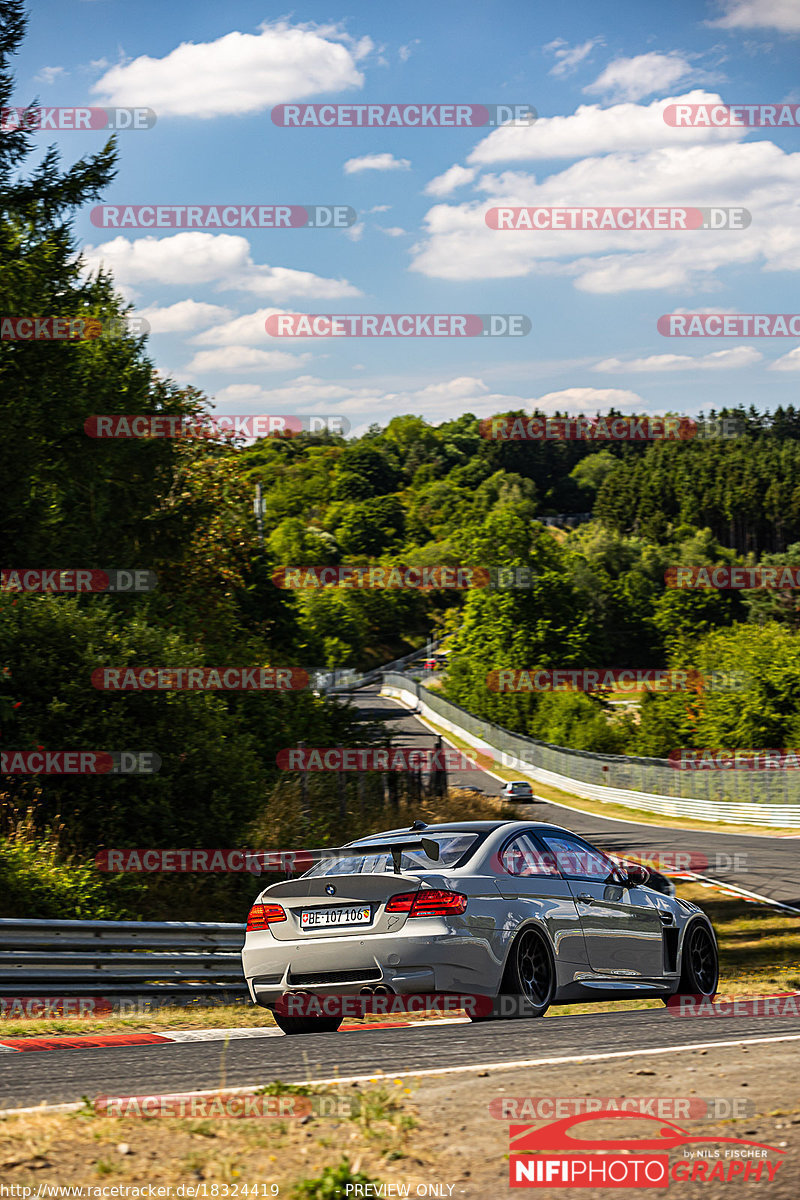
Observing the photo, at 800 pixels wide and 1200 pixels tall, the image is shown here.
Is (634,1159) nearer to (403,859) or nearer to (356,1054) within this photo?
(356,1054)

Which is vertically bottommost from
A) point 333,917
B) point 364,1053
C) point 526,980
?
point 526,980

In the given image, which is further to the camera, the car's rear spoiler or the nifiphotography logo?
the car's rear spoiler

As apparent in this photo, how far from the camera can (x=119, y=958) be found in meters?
10.1

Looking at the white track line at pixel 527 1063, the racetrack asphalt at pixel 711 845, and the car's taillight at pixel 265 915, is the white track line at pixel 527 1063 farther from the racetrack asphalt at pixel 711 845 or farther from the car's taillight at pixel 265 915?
the racetrack asphalt at pixel 711 845

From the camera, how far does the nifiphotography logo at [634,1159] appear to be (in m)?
3.69

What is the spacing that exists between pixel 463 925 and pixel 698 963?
3205mm

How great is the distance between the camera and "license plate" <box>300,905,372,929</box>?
7.68m

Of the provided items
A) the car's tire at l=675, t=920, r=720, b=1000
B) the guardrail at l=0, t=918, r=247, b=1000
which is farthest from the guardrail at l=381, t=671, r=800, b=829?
the guardrail at l=0, t=918, r=247, b=1000

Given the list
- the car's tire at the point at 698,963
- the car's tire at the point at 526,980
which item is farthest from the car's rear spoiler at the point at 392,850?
the car's tire at the point at 698,963

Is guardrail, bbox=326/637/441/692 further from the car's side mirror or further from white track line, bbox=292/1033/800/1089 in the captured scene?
white track line, bbox=292/1033/800/1089

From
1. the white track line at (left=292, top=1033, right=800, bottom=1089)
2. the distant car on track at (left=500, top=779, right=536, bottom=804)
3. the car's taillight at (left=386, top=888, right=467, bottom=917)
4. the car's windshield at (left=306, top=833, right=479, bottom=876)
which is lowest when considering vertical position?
the distant car on track at (left=500, top=779, right=536, bottom=804)

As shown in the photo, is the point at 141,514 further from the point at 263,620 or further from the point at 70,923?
the point at 70,923

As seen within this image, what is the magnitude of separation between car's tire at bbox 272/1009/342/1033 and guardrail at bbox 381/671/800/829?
3312 cm

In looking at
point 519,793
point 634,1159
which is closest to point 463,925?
point 634,1159
